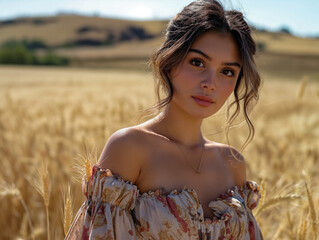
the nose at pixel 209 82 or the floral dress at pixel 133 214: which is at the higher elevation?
the nose at pixel 209 82

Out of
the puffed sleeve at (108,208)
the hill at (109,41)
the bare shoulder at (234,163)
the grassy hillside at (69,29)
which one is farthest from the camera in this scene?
the grassy hillside at (69,29)

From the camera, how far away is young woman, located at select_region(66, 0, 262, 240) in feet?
4.00

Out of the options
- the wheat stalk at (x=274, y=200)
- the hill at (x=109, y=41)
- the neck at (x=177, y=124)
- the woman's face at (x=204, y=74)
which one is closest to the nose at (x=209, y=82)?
the woman's face at (x=204, y=74)

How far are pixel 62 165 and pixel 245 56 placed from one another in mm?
1988

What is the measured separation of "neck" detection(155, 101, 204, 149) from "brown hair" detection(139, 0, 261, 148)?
43mm

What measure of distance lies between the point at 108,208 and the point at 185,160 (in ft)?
0.97

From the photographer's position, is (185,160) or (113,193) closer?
(113,193)

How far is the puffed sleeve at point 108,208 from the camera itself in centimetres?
119

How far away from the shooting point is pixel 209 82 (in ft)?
4.33

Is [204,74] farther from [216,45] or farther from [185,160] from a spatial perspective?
[185,160]

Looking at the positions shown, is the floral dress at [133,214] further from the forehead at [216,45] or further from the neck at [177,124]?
the forehead at [216,45]

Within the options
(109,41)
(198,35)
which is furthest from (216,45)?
(109,41)

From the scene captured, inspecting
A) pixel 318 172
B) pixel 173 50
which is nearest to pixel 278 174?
pixel 318 172

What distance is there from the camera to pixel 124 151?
1.25m
